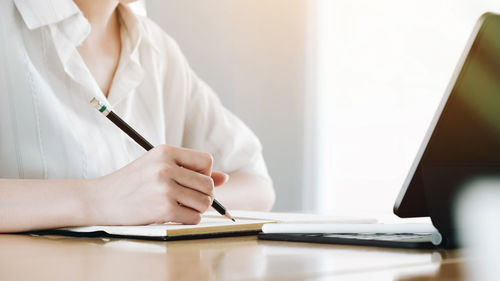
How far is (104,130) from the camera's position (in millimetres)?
1249

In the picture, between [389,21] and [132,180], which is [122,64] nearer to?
[132,180]

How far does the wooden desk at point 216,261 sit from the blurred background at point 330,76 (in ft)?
7.17

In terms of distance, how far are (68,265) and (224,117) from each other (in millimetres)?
1079

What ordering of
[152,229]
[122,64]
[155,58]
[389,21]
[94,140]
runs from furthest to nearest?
[389,21] < [155,58] < [122,64] < [94,140] < [152,229]

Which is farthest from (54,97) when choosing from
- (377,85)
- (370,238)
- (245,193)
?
(377,85)

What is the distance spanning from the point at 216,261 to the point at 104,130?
2.63ft

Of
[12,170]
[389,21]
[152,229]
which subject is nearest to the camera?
[152,229]

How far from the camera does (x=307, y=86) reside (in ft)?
10.6

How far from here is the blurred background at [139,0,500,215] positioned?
2809 mm

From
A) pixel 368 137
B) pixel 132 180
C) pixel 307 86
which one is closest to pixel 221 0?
pixel 307 86

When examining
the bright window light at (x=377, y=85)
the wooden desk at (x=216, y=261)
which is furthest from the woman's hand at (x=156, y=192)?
the bright window light at (x=377, y=85)

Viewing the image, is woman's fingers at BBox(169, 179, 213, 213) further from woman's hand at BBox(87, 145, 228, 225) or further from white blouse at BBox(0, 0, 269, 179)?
white blouse at BBox(0, 0, 269, 179)

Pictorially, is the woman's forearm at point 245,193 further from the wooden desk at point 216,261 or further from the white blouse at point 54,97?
the wooden desk at point 216,261

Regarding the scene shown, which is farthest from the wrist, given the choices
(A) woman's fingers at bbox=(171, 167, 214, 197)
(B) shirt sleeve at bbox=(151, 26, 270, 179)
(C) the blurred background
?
(C) the blurred background
